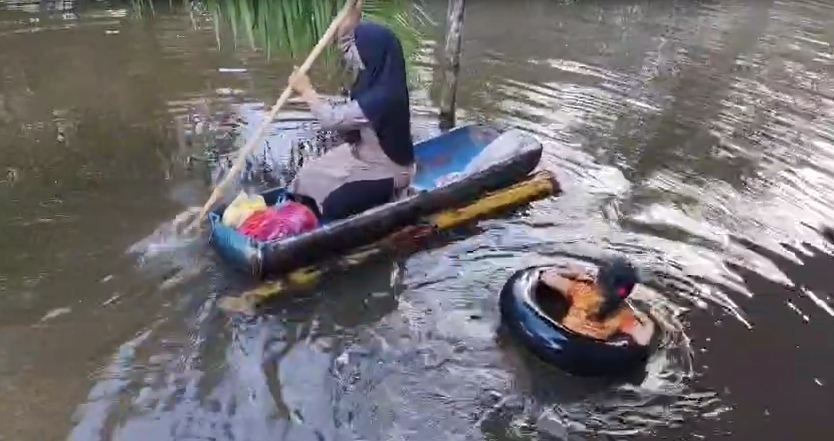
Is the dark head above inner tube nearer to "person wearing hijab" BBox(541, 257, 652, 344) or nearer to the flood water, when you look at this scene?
"person wearing hijab" BBox(541, 257, 652, 344)

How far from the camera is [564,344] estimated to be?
4805mm

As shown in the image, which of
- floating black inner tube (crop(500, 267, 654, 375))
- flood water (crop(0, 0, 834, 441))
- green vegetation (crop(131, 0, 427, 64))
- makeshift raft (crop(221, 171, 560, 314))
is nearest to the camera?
flood water (crop(0, 0, 834, 441))

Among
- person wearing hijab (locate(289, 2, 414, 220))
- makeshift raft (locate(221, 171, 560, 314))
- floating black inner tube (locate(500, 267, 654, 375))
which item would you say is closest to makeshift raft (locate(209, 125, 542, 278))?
makeshift raft (locate(221, 171, 560, 314))

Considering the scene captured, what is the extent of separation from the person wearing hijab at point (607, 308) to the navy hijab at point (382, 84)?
1.59m

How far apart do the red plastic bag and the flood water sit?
1.12ft

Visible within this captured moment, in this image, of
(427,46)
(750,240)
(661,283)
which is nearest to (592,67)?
(427,46)

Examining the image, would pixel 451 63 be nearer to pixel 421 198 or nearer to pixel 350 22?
pixel 421 198

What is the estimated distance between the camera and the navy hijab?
5555mm

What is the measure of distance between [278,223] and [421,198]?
3.34ft

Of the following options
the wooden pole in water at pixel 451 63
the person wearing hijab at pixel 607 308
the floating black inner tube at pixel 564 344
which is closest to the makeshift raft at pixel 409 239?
the floating black inner tube at pixel 564 344

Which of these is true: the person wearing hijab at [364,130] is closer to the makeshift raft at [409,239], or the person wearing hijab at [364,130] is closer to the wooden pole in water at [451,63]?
the makeshift raft at [409,239]

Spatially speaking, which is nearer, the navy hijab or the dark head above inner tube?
the dark head above inner tube

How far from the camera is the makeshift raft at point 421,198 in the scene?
5.37 m

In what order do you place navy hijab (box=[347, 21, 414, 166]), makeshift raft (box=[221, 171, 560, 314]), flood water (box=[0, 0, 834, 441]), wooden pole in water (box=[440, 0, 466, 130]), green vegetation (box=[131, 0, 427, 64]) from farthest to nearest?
wooden pole in water (box=[440, 0, 466, 130]), green vegetation (box=[131, 0, 427, 64]), navy hijab (box=[347, 21, 414, 166]), makeshift raft (box=[221, 171, 560, 314]), flood water (box=[0, 0, 834, 441])
